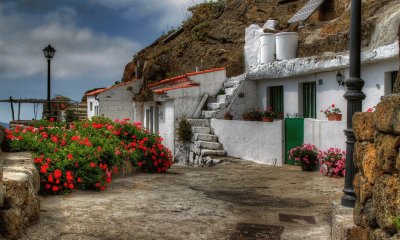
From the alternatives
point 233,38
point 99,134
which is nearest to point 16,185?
A: point 99,134

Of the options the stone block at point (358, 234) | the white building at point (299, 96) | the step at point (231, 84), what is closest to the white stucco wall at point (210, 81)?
the step at point (231, 84)

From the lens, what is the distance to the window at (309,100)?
15102 millimetres

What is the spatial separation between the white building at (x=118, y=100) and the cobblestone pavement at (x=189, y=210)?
16267 mm

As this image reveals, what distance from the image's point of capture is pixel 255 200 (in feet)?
25.6

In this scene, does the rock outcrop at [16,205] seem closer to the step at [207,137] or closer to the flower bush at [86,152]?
the flower bush at [86,152]

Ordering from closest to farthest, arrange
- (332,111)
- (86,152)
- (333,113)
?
1. (86,152)
2. (333,113)
3. (332,111)

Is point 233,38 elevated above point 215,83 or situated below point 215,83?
above

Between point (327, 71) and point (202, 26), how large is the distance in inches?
448

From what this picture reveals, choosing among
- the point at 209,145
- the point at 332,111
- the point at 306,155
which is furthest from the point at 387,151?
the point at 209,145

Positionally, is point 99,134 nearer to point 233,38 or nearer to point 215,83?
point 215,83

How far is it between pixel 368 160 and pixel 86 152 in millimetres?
5626

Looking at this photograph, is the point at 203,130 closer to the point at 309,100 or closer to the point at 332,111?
the point at 309,100

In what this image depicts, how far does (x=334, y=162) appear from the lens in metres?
11.2

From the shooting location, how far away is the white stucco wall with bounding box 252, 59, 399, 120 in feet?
39.5
